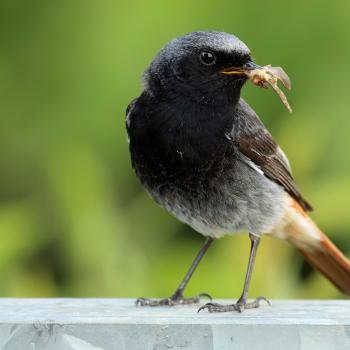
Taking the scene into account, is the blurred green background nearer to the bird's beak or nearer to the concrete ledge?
the bird's beak

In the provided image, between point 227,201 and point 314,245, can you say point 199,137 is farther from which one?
point 314,245

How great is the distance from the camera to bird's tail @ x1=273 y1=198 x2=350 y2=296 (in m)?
4.32

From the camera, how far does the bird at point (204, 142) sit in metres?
3.72

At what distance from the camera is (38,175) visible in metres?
4.92

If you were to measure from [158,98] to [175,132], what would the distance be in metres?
0.17

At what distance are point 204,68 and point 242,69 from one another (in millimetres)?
148

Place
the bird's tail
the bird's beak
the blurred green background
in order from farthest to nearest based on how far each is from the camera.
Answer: the blurred green background
the bird's tail
the bird's beak

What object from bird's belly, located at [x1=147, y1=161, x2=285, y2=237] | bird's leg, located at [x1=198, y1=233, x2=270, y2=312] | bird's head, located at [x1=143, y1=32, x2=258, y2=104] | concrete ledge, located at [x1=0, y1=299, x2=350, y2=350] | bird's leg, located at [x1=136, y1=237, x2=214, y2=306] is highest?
bird's head, located at [x1=143, y1=32, x2=258, y2=104]

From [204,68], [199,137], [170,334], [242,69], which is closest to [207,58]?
[204,68]

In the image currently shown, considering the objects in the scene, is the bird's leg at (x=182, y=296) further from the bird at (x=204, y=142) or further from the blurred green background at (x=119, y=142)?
the blurred green background at (x=119, y=142)

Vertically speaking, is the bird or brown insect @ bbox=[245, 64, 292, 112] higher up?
brown insect @ bbox=[245, 64, 292, 112]

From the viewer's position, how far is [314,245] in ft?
14.6

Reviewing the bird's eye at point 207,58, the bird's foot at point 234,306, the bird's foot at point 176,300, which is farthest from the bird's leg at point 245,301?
the bird's eye at point 207,58

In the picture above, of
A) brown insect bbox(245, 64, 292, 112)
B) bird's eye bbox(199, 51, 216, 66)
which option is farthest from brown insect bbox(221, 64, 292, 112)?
bird's eye bbox(199, 51, 216, 66)
